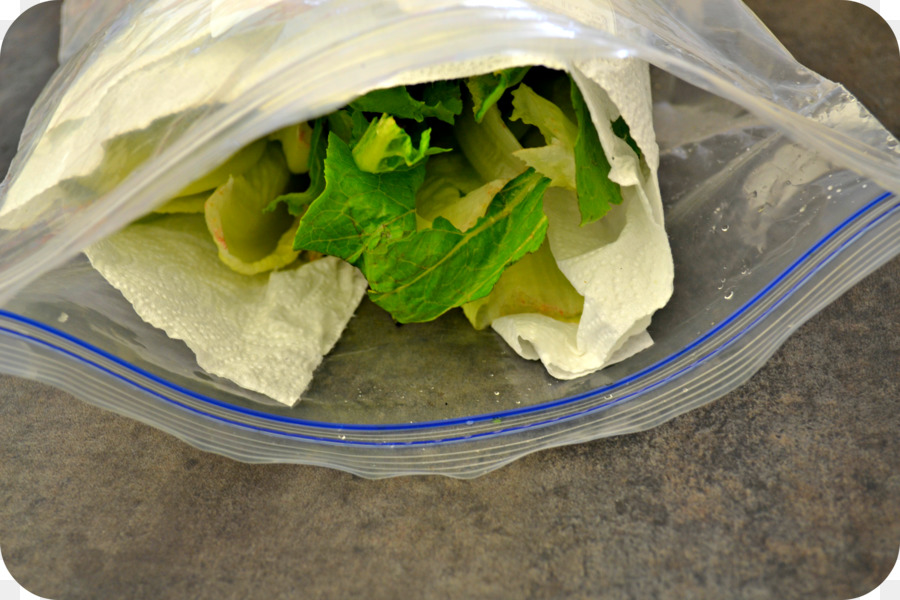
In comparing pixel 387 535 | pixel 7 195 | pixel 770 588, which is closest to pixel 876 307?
pixel 770 588

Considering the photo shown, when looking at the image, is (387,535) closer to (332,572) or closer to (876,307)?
(332,572)

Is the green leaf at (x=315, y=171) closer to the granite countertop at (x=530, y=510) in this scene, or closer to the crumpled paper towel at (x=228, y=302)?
the crumpled paper towel at (x=228, y=302)

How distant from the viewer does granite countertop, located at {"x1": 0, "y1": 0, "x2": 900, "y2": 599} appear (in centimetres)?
55

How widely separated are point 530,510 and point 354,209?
0.26 meters

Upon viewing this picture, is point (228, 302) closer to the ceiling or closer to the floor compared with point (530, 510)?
closer to the ceiling

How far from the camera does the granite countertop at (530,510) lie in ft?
1.81

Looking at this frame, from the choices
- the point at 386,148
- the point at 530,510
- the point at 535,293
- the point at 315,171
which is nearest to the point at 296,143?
the point at 315,171

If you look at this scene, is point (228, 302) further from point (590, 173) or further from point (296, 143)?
point (590, 173)

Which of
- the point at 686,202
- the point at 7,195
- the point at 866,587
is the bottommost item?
the point at 866,587

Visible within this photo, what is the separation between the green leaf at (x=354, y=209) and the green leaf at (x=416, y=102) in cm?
4

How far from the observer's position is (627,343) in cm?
64

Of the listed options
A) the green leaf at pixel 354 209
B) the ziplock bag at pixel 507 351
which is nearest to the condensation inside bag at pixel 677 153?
the ziplock bag at pixel 507 351

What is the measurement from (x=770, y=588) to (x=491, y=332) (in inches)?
11.4

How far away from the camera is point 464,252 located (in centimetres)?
61
